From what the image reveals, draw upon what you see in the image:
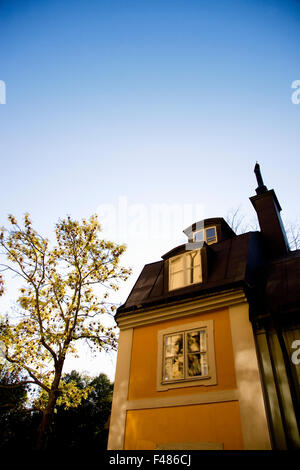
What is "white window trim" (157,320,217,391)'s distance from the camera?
760 cm

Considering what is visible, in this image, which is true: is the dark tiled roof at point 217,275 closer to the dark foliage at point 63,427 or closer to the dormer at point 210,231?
the dormer at point 210,231

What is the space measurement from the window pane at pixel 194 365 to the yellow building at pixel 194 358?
0.03m

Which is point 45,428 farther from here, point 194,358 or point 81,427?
point 81,427

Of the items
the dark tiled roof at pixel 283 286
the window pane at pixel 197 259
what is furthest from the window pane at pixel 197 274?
the dark tiled roof at pixel 283 286

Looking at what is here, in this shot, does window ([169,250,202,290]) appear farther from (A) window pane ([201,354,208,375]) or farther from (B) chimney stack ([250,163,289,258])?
(B) chimney stack ([250,163,289,258])

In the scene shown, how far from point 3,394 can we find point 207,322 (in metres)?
24.7

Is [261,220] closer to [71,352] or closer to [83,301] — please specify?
[83,301]

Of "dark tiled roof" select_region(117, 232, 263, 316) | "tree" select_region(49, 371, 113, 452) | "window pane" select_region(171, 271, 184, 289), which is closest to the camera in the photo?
"dark tiled roof" select_region(117, 232, 263, 316)

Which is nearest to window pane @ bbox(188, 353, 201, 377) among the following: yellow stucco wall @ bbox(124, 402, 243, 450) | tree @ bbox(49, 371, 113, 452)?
yellow stucco wall @ bbox(124, 402, 243, 450)

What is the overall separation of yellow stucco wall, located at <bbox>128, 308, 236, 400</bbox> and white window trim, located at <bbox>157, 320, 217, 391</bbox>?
10 cm

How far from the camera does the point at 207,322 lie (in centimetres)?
850

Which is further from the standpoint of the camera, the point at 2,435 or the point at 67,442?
the point at 67,442
